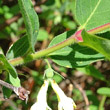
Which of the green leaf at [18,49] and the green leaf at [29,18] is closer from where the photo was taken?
the green leaf at [29,18]

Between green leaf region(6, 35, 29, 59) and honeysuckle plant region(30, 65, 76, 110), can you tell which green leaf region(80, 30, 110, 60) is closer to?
honeysuckle plant region(30, 65, 76, 110)

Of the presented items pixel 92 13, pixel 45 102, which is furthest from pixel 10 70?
pixel 92 13

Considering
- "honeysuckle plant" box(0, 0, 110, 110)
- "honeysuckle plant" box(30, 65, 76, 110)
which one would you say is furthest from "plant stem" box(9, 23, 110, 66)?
"honeysuckle plant" box(30, 65, 76, 110)

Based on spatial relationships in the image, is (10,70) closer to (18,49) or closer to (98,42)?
(18,49)

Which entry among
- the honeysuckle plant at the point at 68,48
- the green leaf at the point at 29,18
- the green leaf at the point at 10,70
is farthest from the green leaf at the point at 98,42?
the green leaf at the point at 10,70

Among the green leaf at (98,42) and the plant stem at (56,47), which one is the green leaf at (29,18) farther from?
the green leaf at (98,42)
